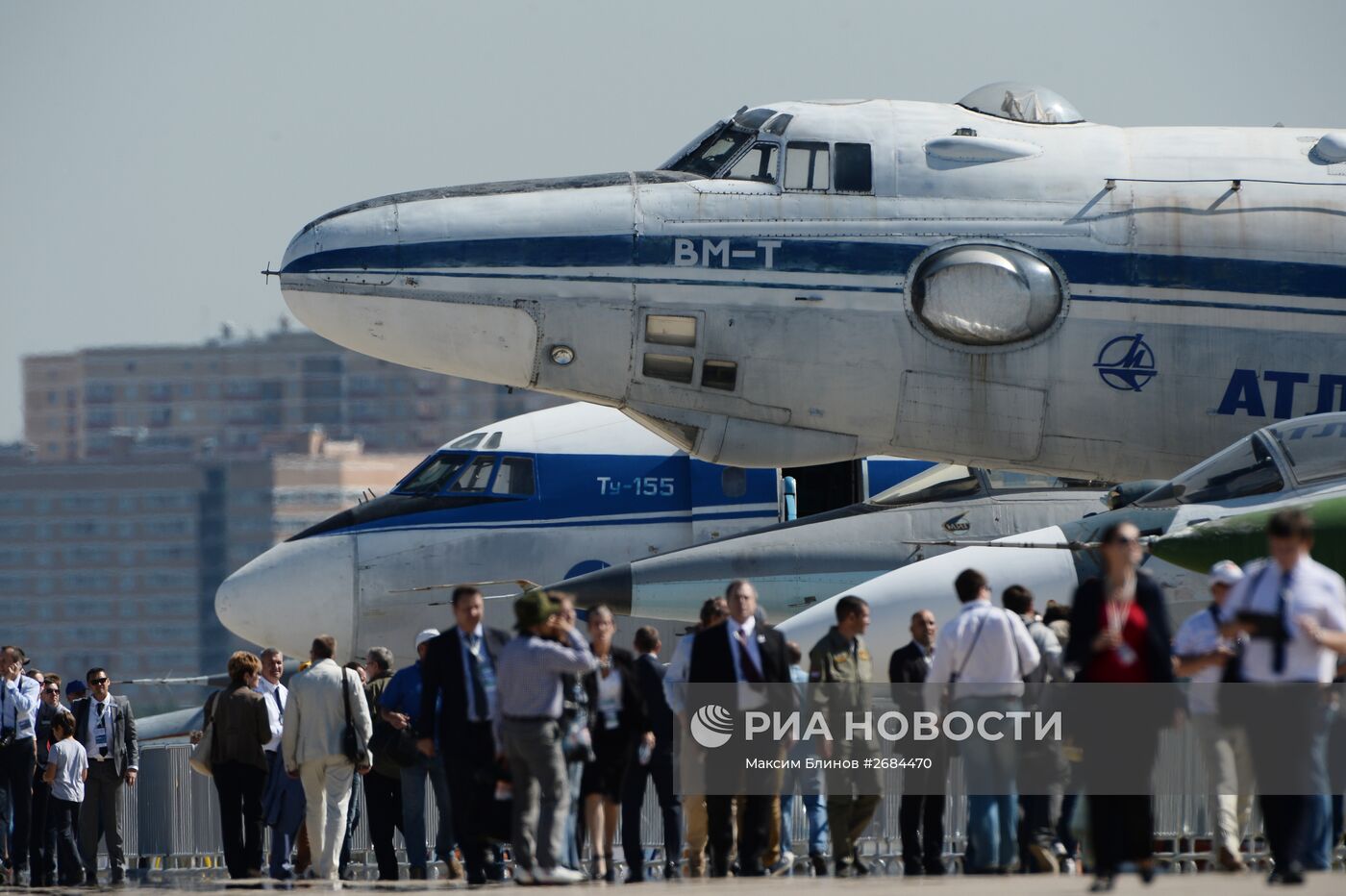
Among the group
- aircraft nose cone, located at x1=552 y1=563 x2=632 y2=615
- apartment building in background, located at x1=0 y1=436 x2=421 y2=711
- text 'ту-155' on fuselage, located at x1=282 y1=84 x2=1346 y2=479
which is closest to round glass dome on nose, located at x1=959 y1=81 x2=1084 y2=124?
text 'ту-155' on fuselage, located at x1=282 y1=84 x2=1346 y2=479

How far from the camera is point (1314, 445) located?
1742cm

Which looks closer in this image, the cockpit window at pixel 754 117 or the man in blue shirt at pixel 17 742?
the man in blue shirt at pixel 17 742

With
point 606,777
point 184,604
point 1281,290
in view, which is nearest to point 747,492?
point 1281,290

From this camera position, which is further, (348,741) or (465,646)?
(348,741)

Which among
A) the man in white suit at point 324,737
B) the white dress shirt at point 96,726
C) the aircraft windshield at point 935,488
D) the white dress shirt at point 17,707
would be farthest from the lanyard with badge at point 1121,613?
the white dress shirt at point 17,707

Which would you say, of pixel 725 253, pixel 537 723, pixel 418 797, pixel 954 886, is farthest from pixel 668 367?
pixel 954 886

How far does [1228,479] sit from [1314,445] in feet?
2.36

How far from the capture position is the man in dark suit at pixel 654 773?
50.3 ft

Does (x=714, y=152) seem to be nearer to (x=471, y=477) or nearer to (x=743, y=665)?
(x=471, y=477)

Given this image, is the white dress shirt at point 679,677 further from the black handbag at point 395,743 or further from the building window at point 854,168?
the building window at point 854,168

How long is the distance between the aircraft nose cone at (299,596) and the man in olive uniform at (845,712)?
929cm

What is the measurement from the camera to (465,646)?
44.6 ft

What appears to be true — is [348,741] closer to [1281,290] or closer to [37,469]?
[1281,290]

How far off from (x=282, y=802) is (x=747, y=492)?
7.32 metres
